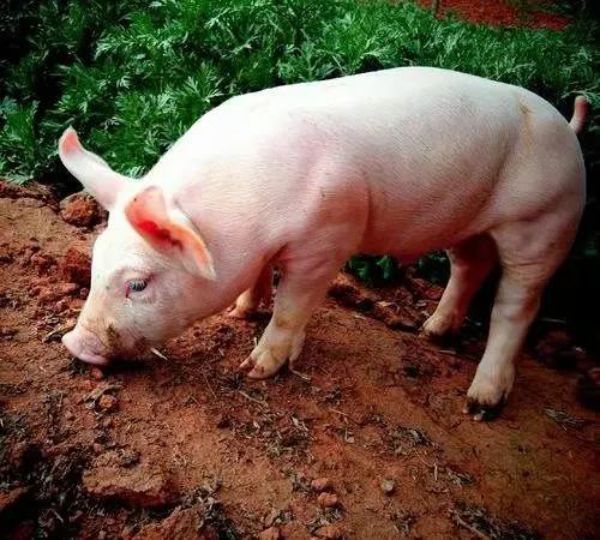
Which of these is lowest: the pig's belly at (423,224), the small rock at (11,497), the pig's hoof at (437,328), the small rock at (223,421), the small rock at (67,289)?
the pig's hoof at (437,328)

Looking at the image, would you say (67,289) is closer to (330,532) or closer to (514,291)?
Result: (330,532)

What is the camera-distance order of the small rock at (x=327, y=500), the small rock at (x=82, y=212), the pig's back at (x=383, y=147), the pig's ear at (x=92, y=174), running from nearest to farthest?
1. the small rock at (x=327, y=500)
2. the pig's back at (x=383, y=147)
3. the pig's ear at (x=92, y=174)
4. the small rock at (x=82, y=212)

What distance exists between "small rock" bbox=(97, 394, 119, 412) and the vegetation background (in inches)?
88.9

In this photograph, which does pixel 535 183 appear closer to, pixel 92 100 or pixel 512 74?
pixel 512 74

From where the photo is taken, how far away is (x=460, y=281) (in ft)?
12.2

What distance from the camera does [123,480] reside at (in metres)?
2.16

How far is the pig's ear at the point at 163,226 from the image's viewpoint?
83.0 inches

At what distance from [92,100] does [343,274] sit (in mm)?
2639

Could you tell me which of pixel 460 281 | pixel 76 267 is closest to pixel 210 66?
pixel 76 267

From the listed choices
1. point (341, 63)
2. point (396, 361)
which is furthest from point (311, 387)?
point (341, 63)

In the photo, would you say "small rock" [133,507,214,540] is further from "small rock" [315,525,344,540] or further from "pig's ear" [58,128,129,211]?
"pig's ear" [58,128,129,211]

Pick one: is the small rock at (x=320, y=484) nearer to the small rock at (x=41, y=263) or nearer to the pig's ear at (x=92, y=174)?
the pig's ear at (x=92, y=174)

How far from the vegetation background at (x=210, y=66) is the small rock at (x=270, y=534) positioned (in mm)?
2415

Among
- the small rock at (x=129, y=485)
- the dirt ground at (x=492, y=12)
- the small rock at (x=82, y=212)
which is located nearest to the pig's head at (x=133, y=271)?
the small rock at (x=129, y=485)
